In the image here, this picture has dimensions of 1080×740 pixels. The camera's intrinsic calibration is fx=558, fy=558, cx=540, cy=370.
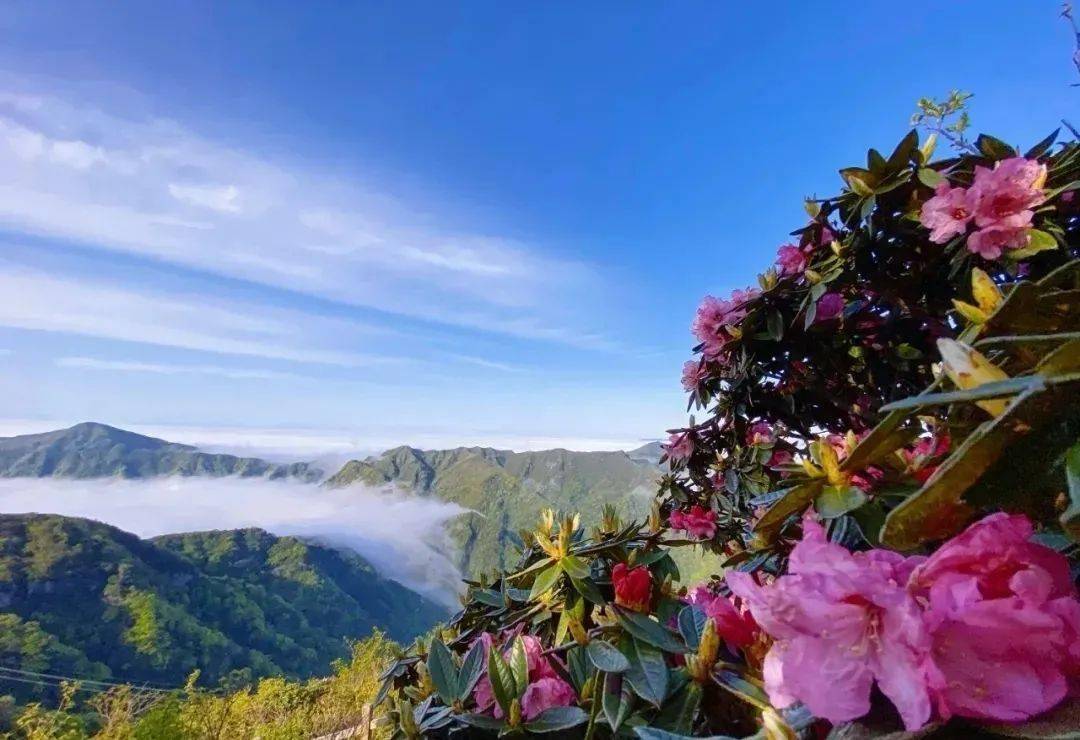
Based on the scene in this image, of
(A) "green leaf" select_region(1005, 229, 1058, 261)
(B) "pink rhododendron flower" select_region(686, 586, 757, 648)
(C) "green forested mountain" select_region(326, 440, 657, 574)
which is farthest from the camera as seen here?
(C) "green forested mountain" select_region(326, 440, 657, 574)

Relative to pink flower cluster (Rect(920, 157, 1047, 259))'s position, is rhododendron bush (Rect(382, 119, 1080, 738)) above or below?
below

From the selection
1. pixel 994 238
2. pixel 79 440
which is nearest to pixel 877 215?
pixel 994 238

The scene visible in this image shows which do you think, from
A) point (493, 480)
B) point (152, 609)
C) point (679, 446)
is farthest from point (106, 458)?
point (679, 446)

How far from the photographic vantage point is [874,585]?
36cm

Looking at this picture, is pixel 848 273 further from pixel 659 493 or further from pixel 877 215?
pixel 659 493

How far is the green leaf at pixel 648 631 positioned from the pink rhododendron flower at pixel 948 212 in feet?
3.46

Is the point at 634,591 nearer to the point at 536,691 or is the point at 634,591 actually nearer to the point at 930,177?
the point at 536,691

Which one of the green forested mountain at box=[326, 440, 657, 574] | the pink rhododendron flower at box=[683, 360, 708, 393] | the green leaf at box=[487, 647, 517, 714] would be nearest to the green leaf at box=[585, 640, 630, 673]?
the green leaf at box=[487, 647, 517, 714]

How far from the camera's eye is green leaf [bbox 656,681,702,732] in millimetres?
597

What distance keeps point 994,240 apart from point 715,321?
2.37ft

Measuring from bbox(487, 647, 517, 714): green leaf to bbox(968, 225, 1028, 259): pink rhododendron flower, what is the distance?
1.24 m

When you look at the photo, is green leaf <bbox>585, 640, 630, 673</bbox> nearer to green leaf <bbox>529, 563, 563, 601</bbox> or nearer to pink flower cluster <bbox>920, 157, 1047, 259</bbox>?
green leaf <bbox>529, 563, 563, 601</bbox>

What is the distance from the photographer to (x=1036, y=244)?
1.11 m

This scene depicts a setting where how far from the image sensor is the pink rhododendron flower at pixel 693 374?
1.92m
